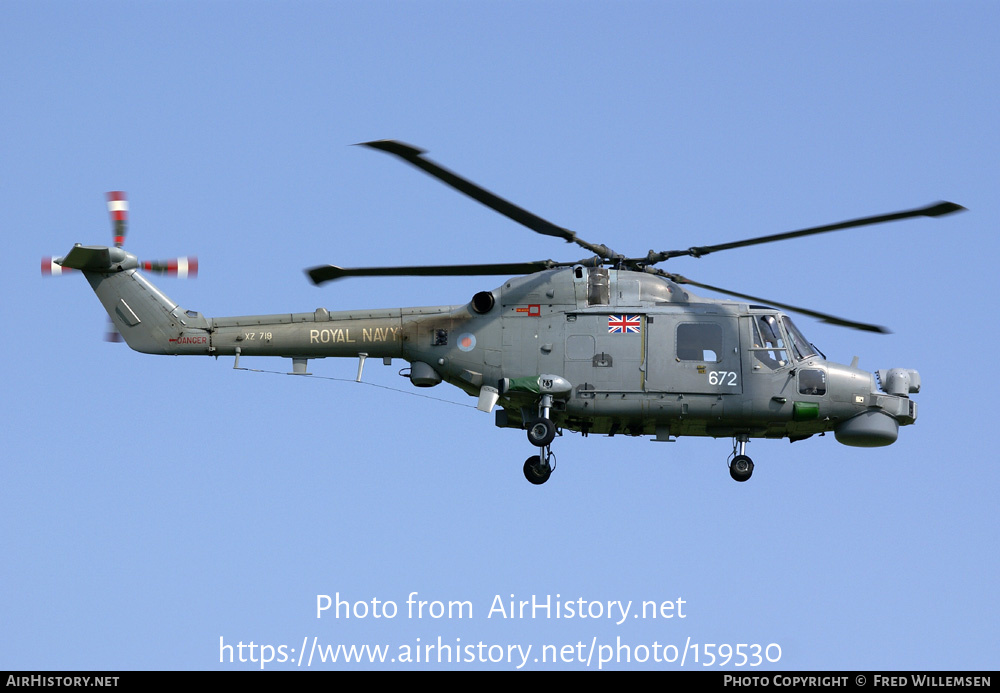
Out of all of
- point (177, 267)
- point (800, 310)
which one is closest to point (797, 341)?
point (800, 310)

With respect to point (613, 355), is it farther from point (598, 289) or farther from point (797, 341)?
point (797, 341)

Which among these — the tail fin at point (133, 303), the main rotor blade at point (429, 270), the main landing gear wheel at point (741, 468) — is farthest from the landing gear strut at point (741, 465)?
the tail fin at point (133, 303)

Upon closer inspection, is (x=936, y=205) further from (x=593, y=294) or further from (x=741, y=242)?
(x=593, y=294)

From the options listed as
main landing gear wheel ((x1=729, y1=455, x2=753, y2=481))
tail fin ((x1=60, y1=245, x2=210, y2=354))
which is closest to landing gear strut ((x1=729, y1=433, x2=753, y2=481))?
main landing gear wheel ((x1=729, y1=455, x2=753, y2=481))

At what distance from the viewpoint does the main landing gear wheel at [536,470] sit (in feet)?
95.4

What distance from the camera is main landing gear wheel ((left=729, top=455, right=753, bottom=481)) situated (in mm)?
29094

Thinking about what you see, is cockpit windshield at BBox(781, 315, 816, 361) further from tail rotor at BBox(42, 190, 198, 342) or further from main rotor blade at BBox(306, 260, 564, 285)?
tail rotor at BBox(42, 190, 198, 342)

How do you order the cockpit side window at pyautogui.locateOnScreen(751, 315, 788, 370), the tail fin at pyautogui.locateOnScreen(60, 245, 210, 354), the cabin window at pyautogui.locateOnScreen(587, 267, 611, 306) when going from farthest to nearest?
1. the tail fin at pyautogui.locateOnScreen(60, 245, 210, 354)
2. the cabin window at pyautogui.locateOnScreen(587, 267, 611, 306)
3. the cockpit side window at pyautogui.locateOnScreen(751, 315, 788, 370)

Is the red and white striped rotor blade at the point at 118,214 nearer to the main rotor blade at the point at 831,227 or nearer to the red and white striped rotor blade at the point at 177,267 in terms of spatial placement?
the red and white striped rotor blade at the point at 177,267

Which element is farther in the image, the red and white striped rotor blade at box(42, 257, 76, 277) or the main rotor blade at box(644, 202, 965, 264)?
the red and white striped rotor blade at box(42, 257, 76, 277)

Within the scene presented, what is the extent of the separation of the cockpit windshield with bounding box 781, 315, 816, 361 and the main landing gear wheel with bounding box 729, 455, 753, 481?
2279 millimetres

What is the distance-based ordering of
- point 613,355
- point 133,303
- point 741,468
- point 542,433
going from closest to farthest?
1. point 542,433
2. point 613,355
3. point 741,468
4. point 133,303

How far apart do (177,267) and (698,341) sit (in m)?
10.9

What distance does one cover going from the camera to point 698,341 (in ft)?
95.0
